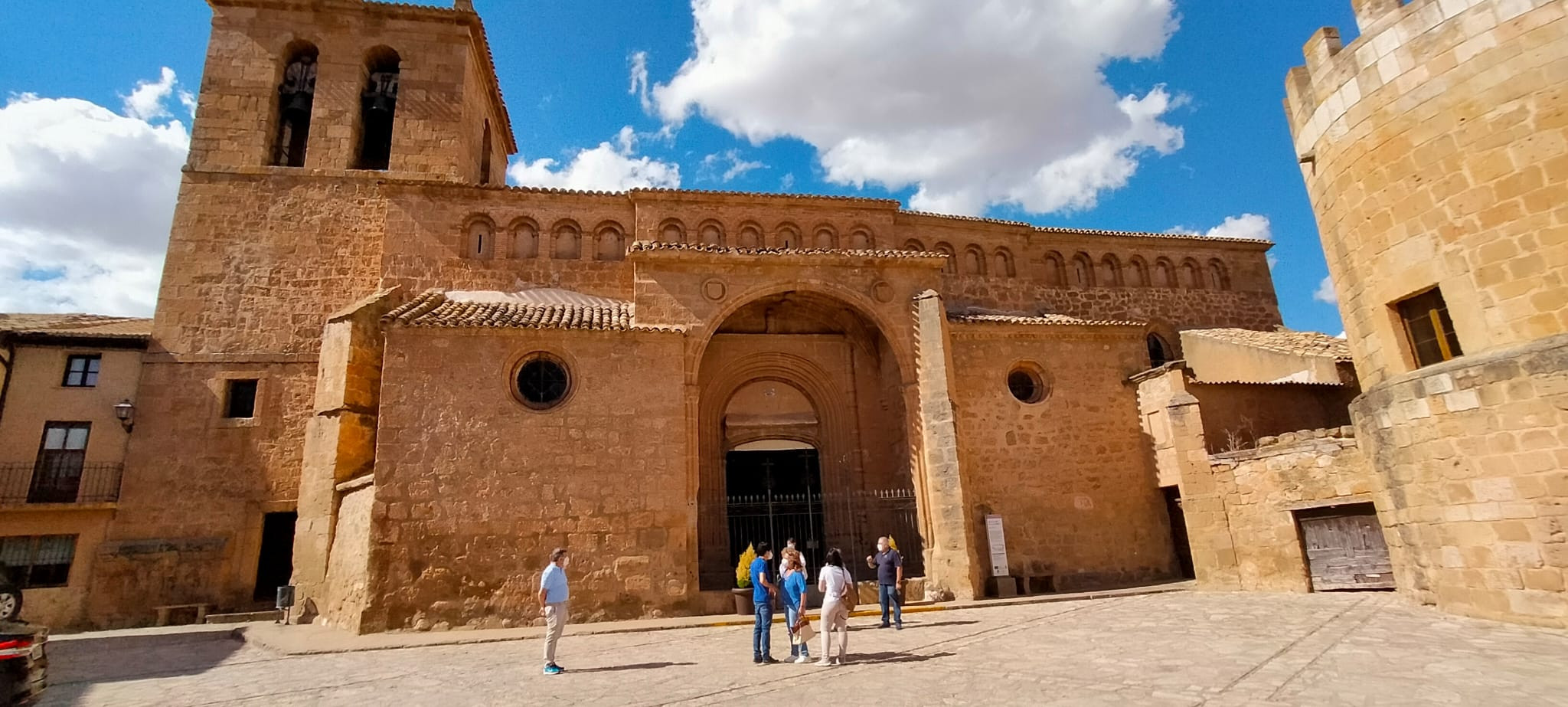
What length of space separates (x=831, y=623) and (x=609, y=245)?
1097 centimetres

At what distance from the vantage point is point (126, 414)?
1382cm

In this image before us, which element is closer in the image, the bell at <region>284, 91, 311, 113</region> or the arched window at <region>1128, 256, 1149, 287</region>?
the bell at <region>284, 91, 311, 113</region>

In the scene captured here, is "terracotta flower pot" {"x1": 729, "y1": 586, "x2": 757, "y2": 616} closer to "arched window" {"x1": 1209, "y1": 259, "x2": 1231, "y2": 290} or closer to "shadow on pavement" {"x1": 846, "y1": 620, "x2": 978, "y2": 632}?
"shadow on pavement" {"x1": 846, "y1": 620, "x2": 978, "y2": 632}

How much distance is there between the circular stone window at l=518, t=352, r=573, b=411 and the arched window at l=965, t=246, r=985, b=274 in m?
10.5

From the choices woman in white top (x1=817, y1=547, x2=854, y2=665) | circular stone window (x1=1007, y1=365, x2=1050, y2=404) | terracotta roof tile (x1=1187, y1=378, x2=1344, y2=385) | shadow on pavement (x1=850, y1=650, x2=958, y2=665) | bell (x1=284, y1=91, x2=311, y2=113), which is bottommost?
shadow on pavement (x1=850, y1=650, x2=958, y2=665)

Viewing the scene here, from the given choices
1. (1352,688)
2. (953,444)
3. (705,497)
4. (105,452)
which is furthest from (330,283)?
(1352,688)

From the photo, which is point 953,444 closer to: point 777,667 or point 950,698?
point 777,667

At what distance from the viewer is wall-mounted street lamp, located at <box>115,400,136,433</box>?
13820 millimetres

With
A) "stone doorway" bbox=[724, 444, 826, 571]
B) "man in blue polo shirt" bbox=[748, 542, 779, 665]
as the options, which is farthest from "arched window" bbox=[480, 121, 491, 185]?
"man in blue polo shirt" bbox=[748, 542, 779, 665]

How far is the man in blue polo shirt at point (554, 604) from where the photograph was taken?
725 centimetres

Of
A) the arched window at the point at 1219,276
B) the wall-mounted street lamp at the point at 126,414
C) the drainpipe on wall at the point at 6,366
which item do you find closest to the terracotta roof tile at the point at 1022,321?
the arched window at the point at 1219,276

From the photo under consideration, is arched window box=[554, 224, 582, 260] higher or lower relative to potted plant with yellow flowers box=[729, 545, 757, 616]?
higher

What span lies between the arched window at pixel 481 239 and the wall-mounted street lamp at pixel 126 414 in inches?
274

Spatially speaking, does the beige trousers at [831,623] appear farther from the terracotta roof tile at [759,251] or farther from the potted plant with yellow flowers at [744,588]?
the terracotta roof tile at [759,251]
